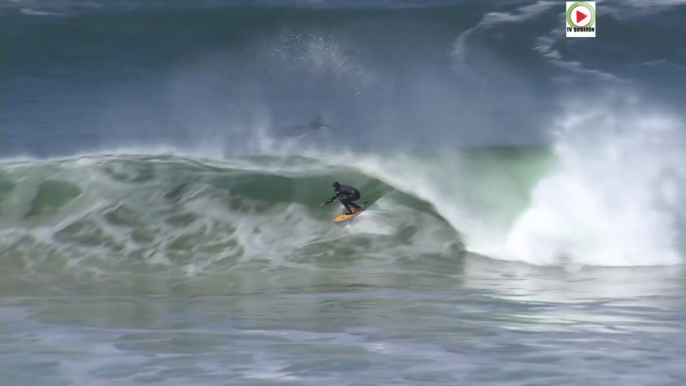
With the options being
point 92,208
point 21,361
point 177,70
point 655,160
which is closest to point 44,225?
point 92,208

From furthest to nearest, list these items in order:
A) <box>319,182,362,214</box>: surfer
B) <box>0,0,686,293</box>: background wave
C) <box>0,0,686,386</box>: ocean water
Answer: <box>319,182,362,214</box>: surfer, <box>0,0,686,293</box>: background wave, <box>0,0,686,386</box>: ocean water

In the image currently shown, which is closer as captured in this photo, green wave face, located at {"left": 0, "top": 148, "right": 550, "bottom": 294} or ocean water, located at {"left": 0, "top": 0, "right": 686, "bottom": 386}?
ocean water, located at {"left": 0, "top": 0, "right": 686, "bottom": 386}

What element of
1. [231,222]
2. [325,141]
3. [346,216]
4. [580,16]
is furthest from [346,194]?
[580,16]

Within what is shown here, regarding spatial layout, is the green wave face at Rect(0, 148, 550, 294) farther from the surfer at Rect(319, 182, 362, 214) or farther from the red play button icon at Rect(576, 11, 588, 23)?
the red play button icon at Rect(576, 11, 588, 23)

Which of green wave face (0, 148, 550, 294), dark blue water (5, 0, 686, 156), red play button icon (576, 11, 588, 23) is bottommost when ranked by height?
green wave face (0, 148, 550, 294)

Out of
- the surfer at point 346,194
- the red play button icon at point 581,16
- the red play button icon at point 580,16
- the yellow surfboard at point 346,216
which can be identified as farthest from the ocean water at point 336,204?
the red play button icon at point 580,16

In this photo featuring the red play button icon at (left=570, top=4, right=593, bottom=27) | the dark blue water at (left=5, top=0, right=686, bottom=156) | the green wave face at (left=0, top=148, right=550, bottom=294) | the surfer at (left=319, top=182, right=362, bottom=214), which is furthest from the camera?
the red play button icon at (left=570, top=4, right=593, bottom=27)

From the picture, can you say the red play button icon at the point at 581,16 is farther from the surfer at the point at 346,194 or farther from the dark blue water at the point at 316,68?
the surfer at the point at 346,194

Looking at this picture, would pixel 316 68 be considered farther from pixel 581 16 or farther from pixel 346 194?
pixel 346 194

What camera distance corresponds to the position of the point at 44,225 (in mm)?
14578

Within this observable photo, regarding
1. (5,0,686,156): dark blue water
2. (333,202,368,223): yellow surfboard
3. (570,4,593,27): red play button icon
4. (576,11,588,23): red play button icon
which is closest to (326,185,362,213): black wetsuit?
(333,202,368,223): yellow surfboard

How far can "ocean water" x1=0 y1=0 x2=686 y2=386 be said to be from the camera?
7.31m

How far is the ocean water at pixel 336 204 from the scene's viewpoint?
731cm

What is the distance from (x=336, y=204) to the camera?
15320 mm
